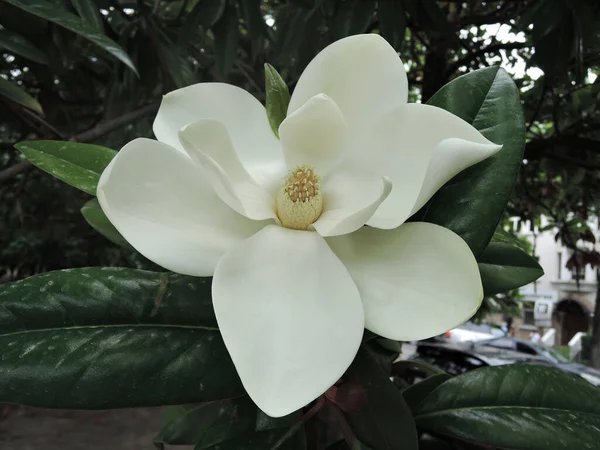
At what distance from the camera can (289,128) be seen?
0.27 metres

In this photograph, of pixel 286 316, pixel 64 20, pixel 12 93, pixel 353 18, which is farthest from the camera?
pixel 353 18

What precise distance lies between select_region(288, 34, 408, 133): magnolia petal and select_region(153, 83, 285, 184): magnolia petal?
34 millimetres

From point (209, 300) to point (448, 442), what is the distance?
203 mm

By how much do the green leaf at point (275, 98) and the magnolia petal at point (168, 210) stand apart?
0.21ft

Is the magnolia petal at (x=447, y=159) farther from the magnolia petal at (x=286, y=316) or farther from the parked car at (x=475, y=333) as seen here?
the parked car at (x=475, y=333)

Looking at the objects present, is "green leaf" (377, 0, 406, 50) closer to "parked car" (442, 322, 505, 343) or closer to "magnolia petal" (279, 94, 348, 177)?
"magnolia petal" (279, 94, 348, 177)

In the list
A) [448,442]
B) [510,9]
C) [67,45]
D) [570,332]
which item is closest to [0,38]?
[67,45]

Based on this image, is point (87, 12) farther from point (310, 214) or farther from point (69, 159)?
point (310, 214)

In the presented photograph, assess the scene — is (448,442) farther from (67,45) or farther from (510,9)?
(510,9)

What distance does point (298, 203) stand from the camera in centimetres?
26

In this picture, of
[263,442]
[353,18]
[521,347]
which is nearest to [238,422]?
[263,442]

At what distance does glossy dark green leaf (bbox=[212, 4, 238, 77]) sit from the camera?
0.96 metres

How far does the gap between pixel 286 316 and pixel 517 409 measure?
191 millimetres

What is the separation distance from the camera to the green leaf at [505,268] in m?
0.31
